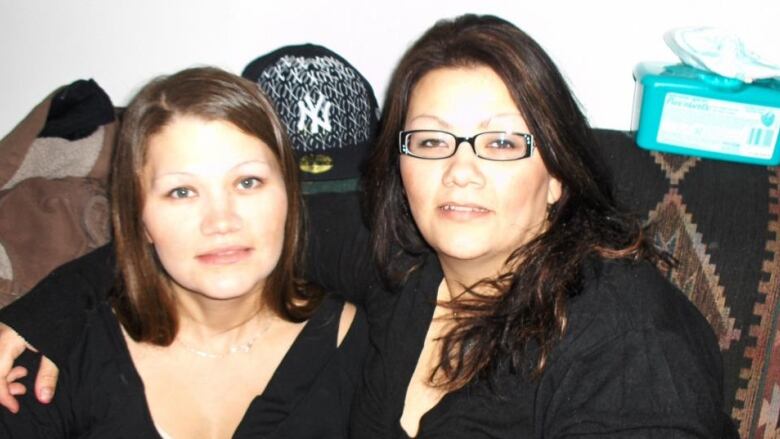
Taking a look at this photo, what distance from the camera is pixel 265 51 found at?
192cm

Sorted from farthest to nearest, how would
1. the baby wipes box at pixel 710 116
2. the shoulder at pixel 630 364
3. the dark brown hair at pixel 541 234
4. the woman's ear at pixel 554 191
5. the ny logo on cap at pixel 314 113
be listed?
the ny logo on cap at pixel 314 113 < the baby wipes box at pixel 710 116 < the woman's ear at pixel 554 191 < the dark brown hair at pixel 541 234 < the shoulder at pixel 630 364

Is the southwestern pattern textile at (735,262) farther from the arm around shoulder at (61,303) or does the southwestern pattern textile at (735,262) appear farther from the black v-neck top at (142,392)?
the arm around shoulder at (61,303)

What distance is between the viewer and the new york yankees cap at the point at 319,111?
5.28ft

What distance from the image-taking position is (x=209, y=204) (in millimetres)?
1190

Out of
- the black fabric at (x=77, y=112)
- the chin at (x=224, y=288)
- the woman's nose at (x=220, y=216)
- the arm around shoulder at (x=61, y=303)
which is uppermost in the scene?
the black fabric at (x=77, y=112)

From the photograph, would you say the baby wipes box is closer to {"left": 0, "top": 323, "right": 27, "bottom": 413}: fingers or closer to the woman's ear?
the woman's ear

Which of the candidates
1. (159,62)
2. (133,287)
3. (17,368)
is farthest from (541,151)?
(159,62)

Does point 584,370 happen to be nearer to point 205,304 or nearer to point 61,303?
point 205,304

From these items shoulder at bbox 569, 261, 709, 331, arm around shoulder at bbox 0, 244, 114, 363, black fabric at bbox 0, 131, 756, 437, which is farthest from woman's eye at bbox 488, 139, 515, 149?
arm around shoulder at bbox 0, 244, 114, 363

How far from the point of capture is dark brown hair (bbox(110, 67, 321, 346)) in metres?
1.22

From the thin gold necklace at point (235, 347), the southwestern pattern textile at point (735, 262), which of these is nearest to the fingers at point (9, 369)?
the thin gold necklace at point (235, 347)

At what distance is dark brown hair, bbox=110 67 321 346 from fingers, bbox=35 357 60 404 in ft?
0.50

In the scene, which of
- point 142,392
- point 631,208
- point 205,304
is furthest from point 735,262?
point 142,392

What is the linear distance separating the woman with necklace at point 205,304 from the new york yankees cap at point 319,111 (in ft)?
0.89
